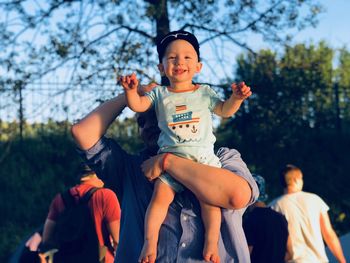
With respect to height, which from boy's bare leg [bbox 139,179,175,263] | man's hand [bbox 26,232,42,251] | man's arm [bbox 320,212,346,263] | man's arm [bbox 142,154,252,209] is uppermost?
man's arm [bbox 142,154,252,209]

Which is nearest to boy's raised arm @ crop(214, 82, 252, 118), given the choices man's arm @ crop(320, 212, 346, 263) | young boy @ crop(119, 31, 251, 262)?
young boy @ crop(119, 31, 251, 262)

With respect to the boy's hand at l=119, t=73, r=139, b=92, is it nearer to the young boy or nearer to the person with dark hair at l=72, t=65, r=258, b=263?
the young boy

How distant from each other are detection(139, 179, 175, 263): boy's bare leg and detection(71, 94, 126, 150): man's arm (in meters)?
0.34

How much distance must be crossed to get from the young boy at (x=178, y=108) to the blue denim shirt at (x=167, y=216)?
0.06 meters

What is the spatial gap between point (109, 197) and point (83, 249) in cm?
45

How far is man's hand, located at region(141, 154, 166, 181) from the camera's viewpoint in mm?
2586

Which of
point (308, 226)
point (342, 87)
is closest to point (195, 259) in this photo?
point (308, 226)

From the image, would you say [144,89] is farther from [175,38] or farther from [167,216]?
[167,216]

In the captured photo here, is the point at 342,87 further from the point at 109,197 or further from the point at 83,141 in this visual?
the point at 83,141

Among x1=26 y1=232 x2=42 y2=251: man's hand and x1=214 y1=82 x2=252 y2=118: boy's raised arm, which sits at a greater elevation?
x1=214 y1=82 x2=252 y2=118: boy's raised arm

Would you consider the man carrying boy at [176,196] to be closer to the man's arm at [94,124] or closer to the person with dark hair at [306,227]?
the man's arm at [94,124]

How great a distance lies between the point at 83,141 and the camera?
2699 mm

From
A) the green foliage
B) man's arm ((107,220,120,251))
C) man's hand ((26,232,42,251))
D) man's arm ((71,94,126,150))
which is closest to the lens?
man's arm ((71,94,126,150))

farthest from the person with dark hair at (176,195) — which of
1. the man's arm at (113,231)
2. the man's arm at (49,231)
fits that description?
the man's arm at (49,231)
